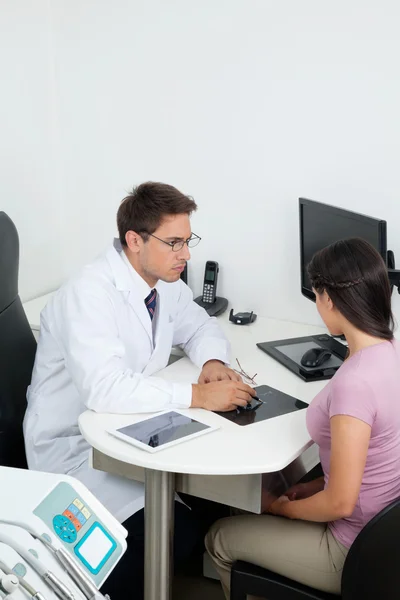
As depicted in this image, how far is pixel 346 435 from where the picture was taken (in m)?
1.58

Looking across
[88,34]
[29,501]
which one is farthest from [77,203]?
[29,501]

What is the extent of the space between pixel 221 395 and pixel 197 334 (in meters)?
0.48

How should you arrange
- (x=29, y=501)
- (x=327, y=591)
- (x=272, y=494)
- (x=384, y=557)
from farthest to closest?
(x=272, y=494) < (x=327, y=591) < (x=384, y=557) < (x=29, y=501)

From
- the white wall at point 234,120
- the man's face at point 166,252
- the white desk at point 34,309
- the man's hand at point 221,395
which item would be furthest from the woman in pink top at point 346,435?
the white desk at point 34,309

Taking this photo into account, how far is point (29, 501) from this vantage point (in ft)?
3.25

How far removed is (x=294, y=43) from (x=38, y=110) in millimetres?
1113

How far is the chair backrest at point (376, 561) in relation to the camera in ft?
5.02

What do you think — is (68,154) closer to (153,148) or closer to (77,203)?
(77,203)

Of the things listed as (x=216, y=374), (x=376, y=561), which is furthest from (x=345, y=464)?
(x=216, y=374)

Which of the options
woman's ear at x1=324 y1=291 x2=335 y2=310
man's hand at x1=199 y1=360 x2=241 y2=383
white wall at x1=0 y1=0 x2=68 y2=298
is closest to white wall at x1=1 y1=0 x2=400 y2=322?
white wall at x1=0 y1=0 x2=68 y2=298

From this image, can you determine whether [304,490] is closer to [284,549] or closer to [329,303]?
[284,549]

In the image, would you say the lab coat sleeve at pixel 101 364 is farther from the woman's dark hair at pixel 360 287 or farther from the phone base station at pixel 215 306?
the phone base station at pixel 215 306

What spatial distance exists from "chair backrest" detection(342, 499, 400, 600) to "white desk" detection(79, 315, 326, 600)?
264mm

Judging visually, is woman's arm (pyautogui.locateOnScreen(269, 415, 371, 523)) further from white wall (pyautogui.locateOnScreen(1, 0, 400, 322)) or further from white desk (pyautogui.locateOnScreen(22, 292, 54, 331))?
white desk (pyautogui.locateOnScreen(22, 292, 54, 331))
